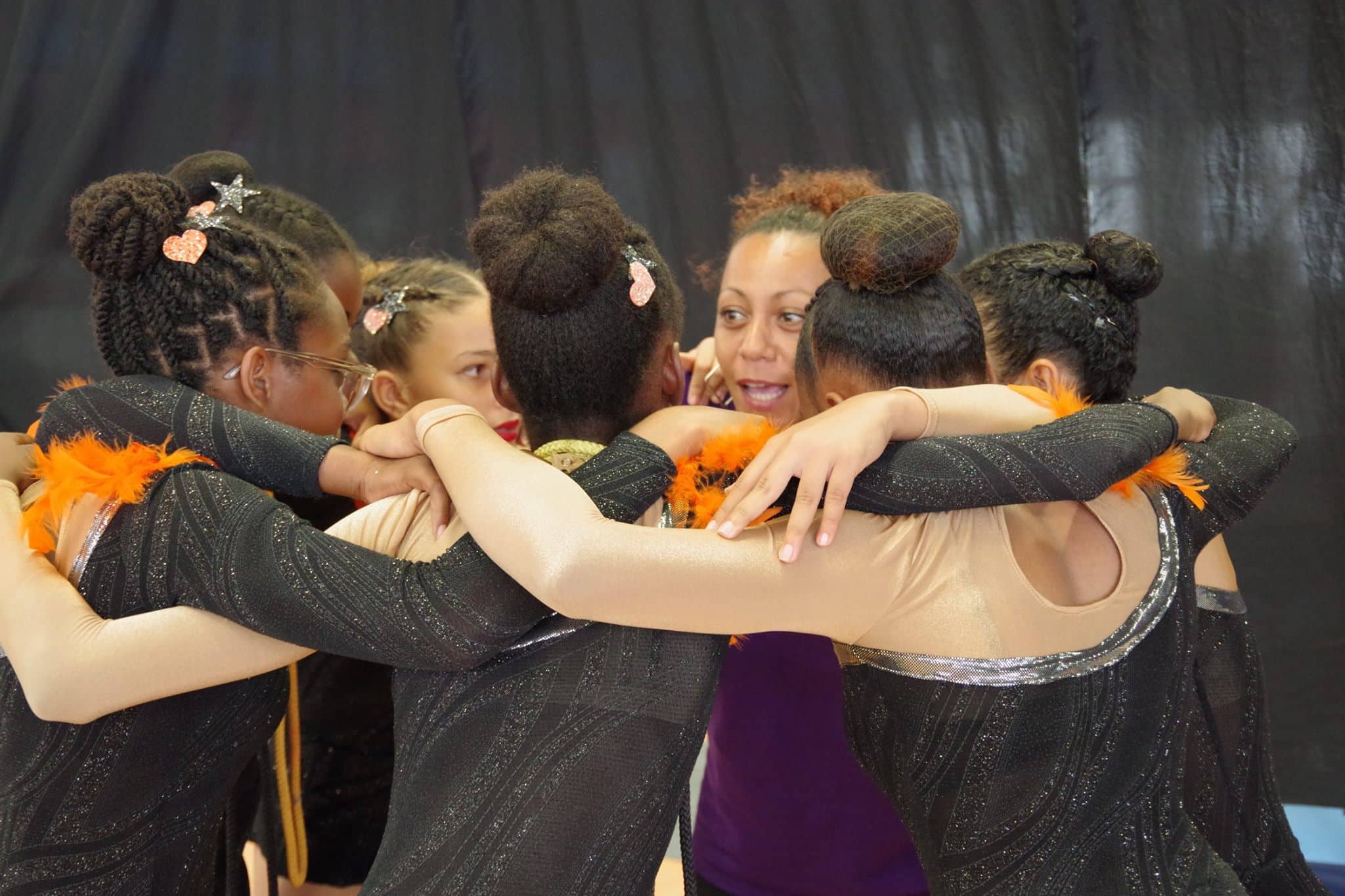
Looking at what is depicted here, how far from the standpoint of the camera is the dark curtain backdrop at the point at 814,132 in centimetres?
272

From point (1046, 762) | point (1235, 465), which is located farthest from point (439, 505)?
point (1235, 465)

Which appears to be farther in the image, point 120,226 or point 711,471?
point 120,226

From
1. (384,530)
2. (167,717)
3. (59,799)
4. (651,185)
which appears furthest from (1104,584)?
(651,185)

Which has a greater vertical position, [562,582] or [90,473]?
[90,473]

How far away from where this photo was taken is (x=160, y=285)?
5.05ft

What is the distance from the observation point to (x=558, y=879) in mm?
1230

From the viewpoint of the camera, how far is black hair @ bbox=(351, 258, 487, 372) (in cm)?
228

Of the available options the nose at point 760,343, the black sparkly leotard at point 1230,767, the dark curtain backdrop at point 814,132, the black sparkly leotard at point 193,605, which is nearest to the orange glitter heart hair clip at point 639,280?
the black sparkly leotard at point 193,605

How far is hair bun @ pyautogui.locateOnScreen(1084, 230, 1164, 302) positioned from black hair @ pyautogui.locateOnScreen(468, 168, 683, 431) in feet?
2.15

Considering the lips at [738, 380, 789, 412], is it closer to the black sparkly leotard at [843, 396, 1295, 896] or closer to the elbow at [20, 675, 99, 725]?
the black sparkly leotard at [843, 396, 1295, 896]

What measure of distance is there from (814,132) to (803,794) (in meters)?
1.84

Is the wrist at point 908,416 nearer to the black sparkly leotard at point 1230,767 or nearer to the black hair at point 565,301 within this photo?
the black hair at point 565,301

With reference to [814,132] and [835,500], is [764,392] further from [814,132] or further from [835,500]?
[814,132]

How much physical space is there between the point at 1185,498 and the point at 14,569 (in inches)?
53.7
